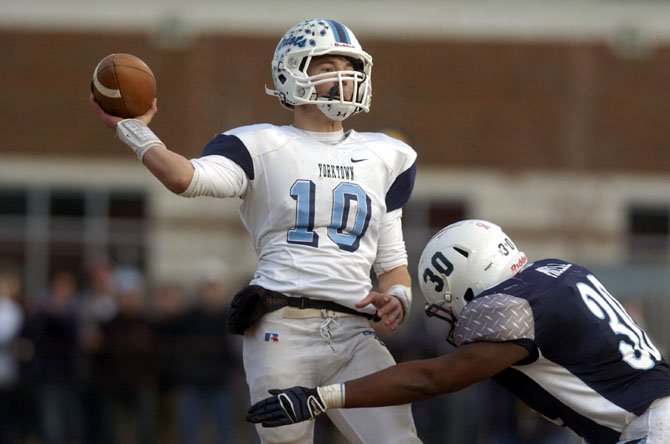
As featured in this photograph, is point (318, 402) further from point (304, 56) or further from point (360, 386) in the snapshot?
point (304, 56)

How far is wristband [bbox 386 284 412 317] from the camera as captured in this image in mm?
5709

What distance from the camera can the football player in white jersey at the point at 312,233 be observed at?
546cm

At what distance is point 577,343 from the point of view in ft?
16.1

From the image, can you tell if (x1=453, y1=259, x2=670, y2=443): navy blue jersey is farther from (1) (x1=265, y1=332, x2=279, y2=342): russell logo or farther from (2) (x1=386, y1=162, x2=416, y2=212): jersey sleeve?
(2) (x1=386, y1=162, x2=416, y2=212): jersey sleeve

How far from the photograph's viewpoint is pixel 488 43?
2062 cm

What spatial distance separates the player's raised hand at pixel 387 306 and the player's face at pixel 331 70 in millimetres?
878

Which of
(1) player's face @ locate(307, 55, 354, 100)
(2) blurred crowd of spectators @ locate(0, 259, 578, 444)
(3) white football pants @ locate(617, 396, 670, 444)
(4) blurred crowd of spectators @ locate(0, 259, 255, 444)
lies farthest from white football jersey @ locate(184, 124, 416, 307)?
(4) blurred crowd of spectators @ locate(0, 259, 255, 444)

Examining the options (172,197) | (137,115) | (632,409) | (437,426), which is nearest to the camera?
(632,409)

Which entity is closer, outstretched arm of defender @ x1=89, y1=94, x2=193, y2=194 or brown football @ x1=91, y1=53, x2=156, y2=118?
outstretched arm of defender @ x1=89, y1=94, x2=193, y2=194

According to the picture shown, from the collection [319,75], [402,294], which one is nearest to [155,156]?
[319,75]

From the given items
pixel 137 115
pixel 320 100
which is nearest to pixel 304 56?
pixel 320 100

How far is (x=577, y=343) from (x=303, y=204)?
4.35 ft

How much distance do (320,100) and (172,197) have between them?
14.7m

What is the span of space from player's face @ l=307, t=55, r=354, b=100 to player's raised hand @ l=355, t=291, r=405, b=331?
2.88 ft
